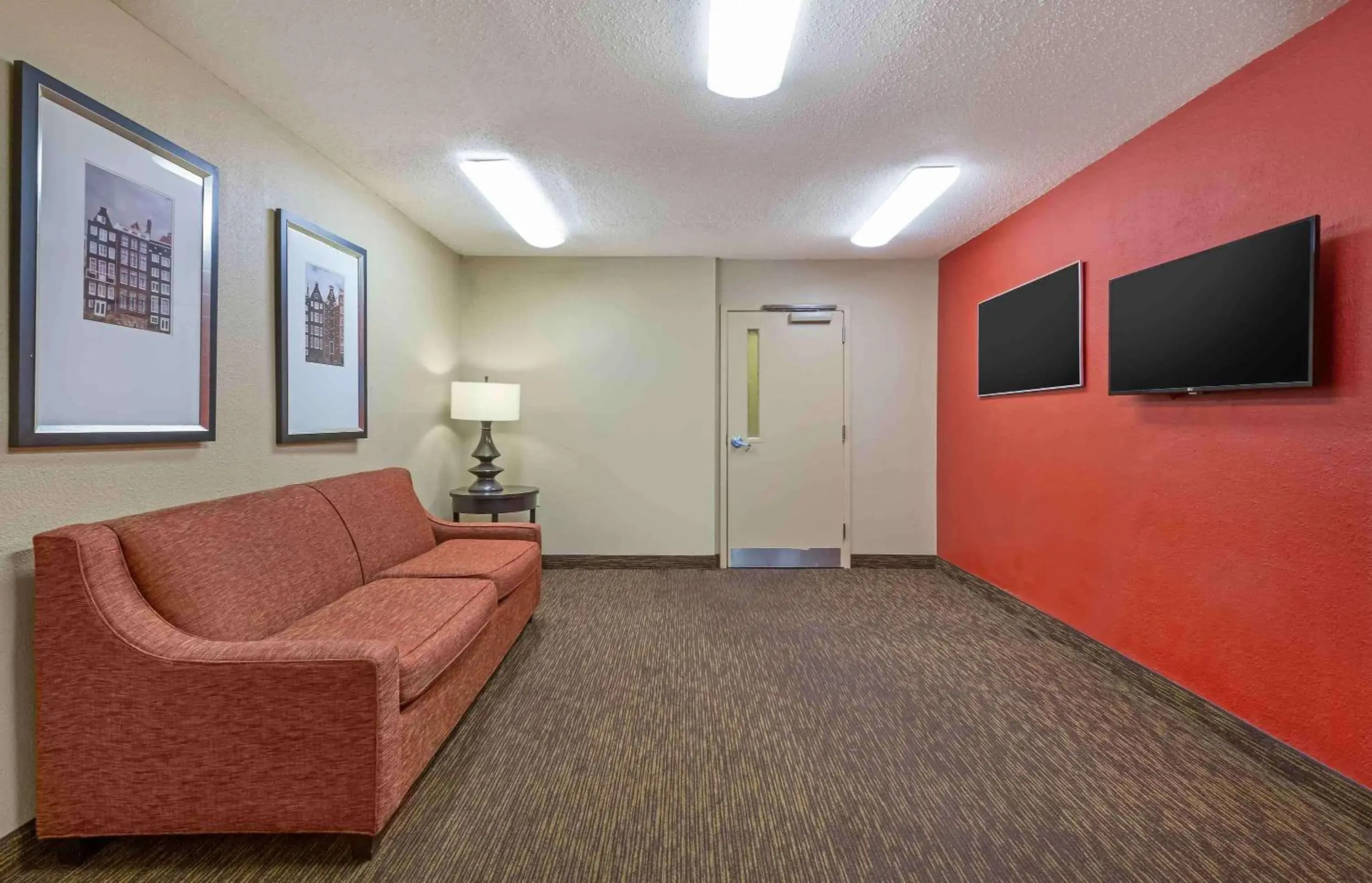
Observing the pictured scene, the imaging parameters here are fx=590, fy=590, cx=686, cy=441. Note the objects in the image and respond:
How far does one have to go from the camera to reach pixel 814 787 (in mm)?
1933

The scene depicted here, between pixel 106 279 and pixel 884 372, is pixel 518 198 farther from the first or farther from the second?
pixel 884 372

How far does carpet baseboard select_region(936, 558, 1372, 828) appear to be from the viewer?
1815 mm

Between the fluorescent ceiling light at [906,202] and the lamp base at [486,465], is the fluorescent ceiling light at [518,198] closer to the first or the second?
the lamp base at [486,465]

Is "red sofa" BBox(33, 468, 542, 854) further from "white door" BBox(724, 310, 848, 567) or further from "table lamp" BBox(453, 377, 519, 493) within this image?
"white door" BBox(724, 310, 848, 567)

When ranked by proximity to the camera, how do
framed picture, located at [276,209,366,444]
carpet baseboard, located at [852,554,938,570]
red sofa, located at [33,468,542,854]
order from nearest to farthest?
red sofa, located at [33,468,542,854] → framed picture, located at [276,209,366,444] → carpet baseboard, located at [852,554,938,570]

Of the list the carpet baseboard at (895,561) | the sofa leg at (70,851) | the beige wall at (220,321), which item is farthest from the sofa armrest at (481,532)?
the carpet baseboard at (895,561)

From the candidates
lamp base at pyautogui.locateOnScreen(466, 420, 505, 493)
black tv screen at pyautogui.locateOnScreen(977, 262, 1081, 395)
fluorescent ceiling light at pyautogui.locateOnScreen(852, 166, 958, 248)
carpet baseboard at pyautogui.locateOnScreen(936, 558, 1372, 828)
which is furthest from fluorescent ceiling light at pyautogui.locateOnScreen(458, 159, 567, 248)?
carpet baseboard at pyautogui.locateOnScreen(936, 558, 1372, 828)

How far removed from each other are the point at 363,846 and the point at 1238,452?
10.4 feet

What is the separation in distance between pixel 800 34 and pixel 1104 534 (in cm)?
266

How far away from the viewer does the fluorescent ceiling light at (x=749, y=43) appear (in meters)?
1.70

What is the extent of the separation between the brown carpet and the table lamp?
151 cm

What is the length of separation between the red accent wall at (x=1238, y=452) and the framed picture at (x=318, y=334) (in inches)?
152

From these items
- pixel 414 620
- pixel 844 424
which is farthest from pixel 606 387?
pixel 414 620

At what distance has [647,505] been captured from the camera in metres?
4.88
